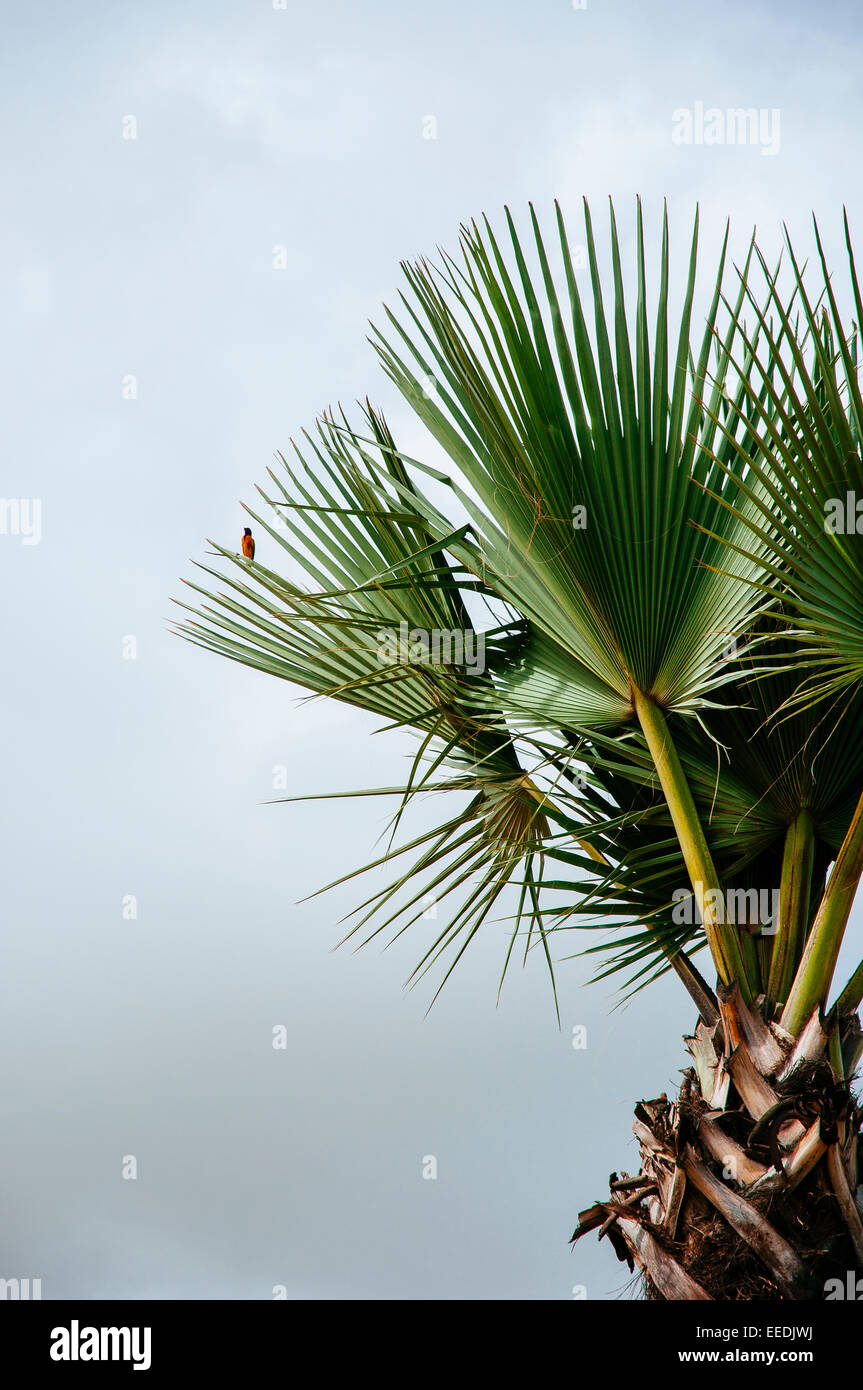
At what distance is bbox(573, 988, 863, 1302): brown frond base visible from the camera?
292 centimetres

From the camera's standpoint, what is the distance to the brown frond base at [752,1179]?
292 centimetres

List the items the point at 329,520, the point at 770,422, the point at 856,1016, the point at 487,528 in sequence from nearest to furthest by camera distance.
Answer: the point at 770,422
the point at 856,1016
the point at 487,528
the point at 329,520

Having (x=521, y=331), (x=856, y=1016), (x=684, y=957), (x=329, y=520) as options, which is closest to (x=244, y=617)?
(x=329, y=520)

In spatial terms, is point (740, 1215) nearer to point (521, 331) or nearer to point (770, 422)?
point (770, 422)

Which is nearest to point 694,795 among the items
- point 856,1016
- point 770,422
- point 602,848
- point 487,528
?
point 602,848

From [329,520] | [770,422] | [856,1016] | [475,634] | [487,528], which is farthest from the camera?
[329,520]

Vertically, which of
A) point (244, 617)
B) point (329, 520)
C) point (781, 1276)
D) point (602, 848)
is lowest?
point (781, 1276)

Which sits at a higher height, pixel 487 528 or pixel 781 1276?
pixel 487 528

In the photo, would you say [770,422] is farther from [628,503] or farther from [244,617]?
[244,617]

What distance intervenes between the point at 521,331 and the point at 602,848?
5.92 feet

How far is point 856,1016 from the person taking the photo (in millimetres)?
3346

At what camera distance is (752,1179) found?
9.82ft

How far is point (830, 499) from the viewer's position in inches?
113

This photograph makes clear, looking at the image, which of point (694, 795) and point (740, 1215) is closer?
point (740, 1215)
